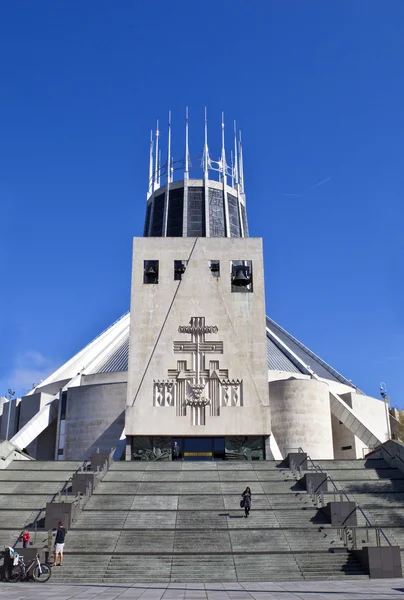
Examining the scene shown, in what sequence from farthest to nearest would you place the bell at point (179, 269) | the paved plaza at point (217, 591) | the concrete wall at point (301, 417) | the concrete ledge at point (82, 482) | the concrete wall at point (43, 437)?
the concrete wall at point (43, 437), the concrete wall at point (301, 417), the bell at point (179, 269), the concrete ledge at point (82, 482), the paved plaza at point (217, 591)

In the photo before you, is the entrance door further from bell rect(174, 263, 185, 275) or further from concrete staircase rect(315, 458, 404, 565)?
bell rect(174, 263, 185, 275)

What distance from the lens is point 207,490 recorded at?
2083cm

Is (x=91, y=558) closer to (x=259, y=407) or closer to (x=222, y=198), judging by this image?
(x=259, y=407)

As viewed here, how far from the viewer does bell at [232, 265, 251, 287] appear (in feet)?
97.5

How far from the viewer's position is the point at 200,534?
16.6 metres

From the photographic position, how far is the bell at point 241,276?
29.7 metres

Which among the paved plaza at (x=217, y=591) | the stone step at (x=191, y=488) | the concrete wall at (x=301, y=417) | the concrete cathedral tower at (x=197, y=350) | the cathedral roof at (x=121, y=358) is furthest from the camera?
the cathedral roof at (x=121, y=358)

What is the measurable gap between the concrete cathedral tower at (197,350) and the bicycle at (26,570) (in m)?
12.8

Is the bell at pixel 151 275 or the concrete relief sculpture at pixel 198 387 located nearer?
the concrete relief sculpture at pixel 198 387

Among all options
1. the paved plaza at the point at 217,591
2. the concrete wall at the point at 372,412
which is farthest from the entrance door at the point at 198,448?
the paved plaza at the point at 217,591

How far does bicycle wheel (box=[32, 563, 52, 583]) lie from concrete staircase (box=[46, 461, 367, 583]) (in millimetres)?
221

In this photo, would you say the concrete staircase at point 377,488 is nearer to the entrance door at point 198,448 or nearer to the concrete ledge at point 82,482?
the entrance door at point 198,448

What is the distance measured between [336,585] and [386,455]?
12797 mm

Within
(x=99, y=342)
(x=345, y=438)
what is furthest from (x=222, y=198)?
(x=345, y=438)
